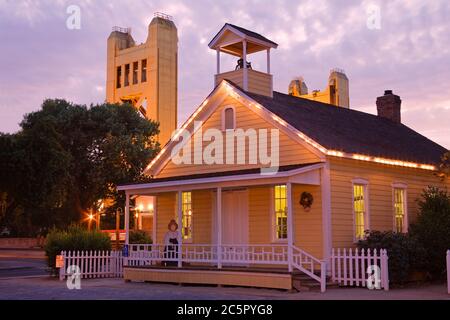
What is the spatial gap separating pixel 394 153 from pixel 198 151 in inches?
276

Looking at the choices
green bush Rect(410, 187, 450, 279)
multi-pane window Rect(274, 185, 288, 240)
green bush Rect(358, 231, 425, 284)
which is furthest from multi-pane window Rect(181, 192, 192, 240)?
green bush Rect(410, 187, 450, 279)

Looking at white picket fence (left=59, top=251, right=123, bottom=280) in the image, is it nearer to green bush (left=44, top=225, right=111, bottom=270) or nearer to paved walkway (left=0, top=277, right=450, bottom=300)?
green bush (left=44, top=225, right=111, bottom=270)

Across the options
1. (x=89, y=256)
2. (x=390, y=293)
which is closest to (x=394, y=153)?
(x=390, y=293)

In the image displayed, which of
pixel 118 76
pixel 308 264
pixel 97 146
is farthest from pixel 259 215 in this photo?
pixel 118 76

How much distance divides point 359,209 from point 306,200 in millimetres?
2248

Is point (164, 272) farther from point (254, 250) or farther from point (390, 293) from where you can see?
point (390, 293)

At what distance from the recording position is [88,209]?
45.9 meters

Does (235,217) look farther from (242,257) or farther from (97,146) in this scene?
(97,146)

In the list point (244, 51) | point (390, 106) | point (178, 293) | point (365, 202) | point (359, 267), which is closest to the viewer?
point (178, 293)

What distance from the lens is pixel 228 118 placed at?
73.2 feet

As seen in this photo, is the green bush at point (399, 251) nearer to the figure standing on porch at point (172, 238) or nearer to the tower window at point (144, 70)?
the figure standing on porch at point (172, 238)

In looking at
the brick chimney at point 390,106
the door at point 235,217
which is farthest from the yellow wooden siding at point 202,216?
the brick chimney at point 390,106

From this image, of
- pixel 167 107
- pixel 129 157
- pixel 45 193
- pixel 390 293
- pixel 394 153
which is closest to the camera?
pixel 390 293

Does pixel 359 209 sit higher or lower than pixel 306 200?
lower
